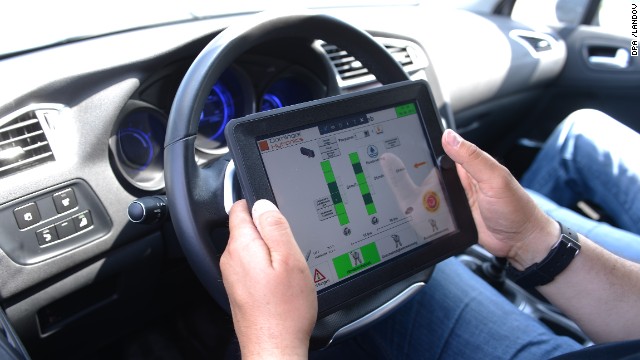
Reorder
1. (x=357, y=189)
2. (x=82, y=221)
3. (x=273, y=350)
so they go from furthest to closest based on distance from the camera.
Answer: (x=82, y=221)
(x=357, y=189)
(x=273, y=350)

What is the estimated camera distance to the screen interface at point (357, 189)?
2.82 ft

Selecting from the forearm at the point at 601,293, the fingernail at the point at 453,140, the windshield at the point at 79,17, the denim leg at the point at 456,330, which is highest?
the windshield at the point at 79,17

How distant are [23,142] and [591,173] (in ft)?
5.14

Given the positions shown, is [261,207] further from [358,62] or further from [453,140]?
[358,62]

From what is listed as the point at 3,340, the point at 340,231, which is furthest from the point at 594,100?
the point at 3,340

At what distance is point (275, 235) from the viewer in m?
0.73

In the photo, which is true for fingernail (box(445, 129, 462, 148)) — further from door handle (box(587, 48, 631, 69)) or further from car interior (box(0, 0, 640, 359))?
door handle (box(587, 48, 631, 69))

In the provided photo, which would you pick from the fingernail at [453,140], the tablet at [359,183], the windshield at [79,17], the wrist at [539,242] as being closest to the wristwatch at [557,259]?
the wrist at [539,242]

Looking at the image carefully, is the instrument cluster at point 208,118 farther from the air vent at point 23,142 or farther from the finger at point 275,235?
the finger at point 275,235

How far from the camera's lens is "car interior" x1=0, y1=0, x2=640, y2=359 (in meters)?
0.90

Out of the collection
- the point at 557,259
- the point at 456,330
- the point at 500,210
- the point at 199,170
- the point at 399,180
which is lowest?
the point at 456,330

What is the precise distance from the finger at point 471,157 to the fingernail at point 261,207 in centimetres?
38

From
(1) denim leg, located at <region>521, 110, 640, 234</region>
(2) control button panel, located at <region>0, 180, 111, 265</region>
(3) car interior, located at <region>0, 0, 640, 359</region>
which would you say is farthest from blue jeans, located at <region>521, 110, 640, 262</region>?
(2) control button panel, located at <region>0, 180, 111, 265</region>

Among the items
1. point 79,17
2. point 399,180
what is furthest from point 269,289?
point 79,17
